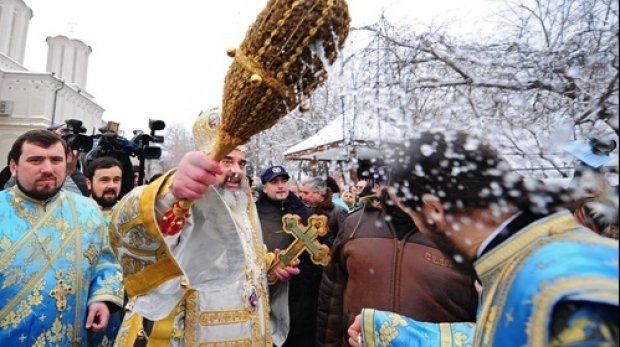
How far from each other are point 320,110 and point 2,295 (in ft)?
6.98

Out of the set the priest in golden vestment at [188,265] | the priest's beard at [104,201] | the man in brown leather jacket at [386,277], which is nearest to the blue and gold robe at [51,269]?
the priest in golden vestment at [188,265]

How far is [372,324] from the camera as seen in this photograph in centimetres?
195

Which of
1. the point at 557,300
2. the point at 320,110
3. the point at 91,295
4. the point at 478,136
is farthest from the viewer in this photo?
the point at 91,295

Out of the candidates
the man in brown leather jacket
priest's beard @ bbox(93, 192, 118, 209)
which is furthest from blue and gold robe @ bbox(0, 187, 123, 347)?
the man in brown leather jacket

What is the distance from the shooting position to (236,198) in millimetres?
3086

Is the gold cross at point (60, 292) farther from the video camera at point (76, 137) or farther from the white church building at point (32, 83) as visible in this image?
the white church building at point (32, 83)

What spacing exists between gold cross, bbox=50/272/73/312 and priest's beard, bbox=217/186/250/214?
1083 millimetres

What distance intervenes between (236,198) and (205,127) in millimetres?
680

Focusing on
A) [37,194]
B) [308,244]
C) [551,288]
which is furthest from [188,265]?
[551,288]

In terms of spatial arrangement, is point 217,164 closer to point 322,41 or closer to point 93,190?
point 322,41

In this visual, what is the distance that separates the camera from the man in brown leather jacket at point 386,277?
2.71 meters

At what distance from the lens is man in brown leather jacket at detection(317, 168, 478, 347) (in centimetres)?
271

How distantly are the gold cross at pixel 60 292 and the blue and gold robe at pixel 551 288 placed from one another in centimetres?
250

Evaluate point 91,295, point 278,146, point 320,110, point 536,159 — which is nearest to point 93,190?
point 91,295
